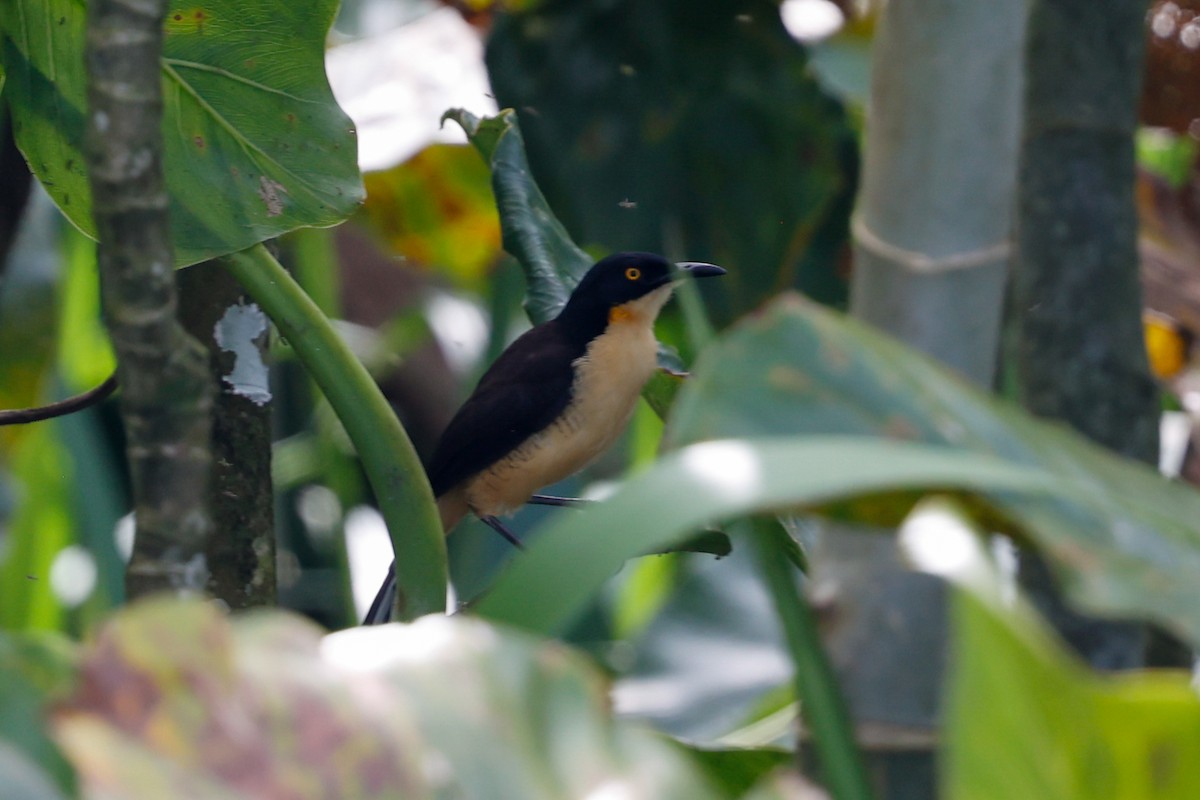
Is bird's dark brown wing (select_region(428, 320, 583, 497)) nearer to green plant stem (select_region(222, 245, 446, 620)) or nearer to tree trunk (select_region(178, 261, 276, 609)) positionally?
tree trunk (select_region(178, 261, 276, 609))

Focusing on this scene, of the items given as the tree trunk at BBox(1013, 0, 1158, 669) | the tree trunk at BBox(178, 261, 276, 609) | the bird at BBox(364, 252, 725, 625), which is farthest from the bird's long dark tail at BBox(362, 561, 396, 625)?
the tree trunk at BBox(1013, 0, 1158, 669)

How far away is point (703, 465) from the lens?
1.56ft

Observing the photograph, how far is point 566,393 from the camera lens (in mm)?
1842

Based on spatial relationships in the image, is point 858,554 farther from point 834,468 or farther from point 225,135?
point 225,135

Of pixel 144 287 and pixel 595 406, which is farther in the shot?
pixel 595 406

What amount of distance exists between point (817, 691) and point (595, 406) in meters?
1.28

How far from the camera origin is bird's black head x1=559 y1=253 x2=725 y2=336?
1821 mm

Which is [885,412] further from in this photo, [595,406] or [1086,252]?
[595,406]

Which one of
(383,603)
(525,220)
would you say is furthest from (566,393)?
(525,220)

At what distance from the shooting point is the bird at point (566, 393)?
5.97 feet

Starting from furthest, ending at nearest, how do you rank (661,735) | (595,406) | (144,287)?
(595,406)
(661,735)
(144,287)

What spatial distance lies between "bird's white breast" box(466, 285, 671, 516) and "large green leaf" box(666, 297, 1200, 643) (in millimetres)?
1212

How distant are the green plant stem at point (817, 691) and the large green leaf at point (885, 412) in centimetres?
6

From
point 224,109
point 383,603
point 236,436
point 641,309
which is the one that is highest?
point 224,109
